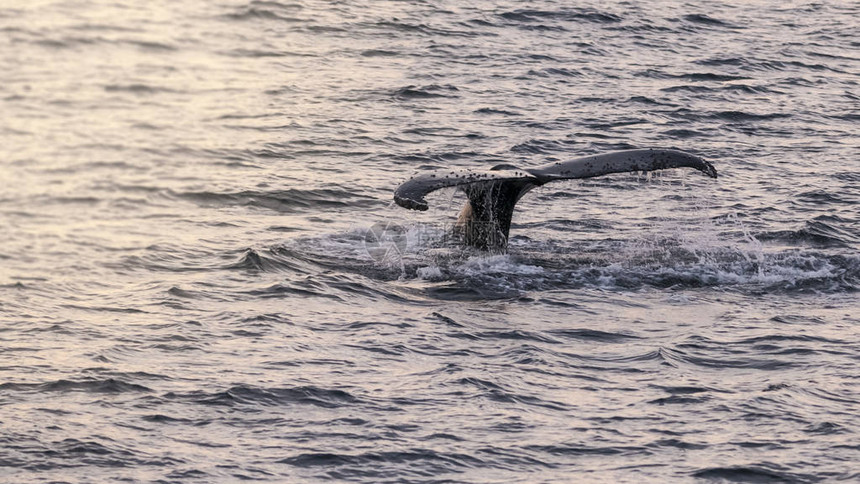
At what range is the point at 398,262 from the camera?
15422 mm

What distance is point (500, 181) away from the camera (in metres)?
14.2

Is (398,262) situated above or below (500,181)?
below

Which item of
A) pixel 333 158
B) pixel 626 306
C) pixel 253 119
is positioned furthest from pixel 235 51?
pixel 626 306

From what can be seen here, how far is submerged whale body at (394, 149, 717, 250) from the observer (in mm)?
13023

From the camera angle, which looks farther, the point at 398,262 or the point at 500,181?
the point at 398,262

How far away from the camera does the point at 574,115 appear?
24047 millimetres

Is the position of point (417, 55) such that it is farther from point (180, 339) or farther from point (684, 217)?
point (180, 339)

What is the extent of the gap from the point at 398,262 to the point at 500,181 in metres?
1.83

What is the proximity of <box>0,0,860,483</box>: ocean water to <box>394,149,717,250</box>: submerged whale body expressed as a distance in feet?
0.93

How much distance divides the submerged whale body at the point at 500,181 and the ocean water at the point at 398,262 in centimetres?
28

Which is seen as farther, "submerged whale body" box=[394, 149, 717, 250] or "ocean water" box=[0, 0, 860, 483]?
"submerged whale body" box=[394, 149, 717, 250]

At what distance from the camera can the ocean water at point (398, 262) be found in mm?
10164

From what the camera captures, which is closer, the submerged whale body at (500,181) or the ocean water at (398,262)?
the ocean water at (398,262)

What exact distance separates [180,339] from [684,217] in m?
8.46
